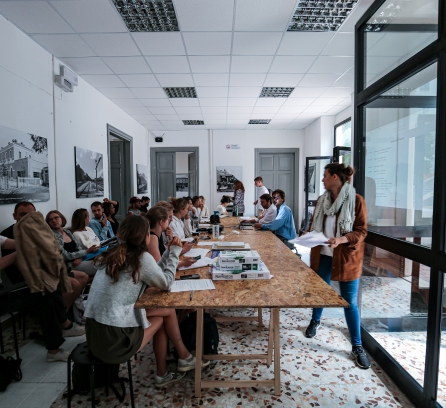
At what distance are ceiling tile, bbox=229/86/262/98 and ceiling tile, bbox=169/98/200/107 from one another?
2.86 feet

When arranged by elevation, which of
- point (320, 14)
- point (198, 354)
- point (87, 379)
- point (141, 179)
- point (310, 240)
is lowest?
point (87, 379)

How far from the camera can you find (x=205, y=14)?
310 centimetres

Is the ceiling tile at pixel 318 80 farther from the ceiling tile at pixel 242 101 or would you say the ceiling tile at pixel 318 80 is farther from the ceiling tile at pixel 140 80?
the ceiling tile at pixel 140 80

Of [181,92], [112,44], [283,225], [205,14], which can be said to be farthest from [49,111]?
[283,225]

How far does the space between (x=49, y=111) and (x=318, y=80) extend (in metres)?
4.26

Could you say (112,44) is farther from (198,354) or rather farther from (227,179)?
(227,179)

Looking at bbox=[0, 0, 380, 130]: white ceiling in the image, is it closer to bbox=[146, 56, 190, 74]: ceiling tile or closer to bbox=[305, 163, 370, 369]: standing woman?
bbox=[146, 56, 190, 74]: ceiling tile

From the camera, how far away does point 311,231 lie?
2.52 meters

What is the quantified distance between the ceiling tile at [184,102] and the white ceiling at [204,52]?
0.02 meters

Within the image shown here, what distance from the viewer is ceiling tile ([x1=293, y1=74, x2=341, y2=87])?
4859mm

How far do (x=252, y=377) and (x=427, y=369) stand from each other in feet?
3.77

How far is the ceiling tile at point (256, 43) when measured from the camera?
353 cm

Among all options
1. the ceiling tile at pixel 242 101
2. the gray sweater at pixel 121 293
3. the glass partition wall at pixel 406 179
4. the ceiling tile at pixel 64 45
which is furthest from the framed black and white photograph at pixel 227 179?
the gray sweater at pixel 121 293

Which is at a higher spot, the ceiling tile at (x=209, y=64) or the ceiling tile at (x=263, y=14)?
the ceiling tile at (x=263, y=14)
